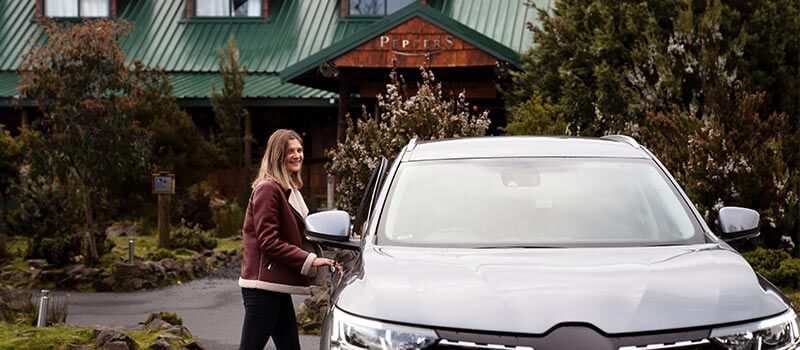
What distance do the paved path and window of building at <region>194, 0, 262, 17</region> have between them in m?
16.8

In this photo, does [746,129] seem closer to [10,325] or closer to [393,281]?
[10,325]

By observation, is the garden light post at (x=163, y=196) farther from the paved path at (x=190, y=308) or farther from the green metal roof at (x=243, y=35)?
the green metal roof at (x=243, y=35)

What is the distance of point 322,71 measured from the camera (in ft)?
70.2

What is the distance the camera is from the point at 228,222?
70.6 feet

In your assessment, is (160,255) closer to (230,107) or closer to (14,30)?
(230,107)

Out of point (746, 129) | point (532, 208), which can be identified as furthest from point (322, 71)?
point (532, 208)

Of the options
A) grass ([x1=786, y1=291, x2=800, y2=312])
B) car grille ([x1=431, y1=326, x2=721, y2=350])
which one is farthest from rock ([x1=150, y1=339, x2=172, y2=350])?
grass ([x1=786, y1=291, x2=800, y2=312])

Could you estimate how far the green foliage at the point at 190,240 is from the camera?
59.8 feet

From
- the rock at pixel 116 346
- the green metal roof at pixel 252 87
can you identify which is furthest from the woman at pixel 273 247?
the green metal roof at pixel 252 87

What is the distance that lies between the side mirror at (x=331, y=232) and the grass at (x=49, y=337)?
351cm

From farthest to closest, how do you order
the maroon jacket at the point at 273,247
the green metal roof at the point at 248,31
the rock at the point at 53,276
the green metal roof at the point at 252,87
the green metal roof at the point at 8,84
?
the green metal roof at the point at 248,31 → the green metal roof at the point at 8,84 → the green metal roof at the point at 252,87 → the rock at the point at 53,276 → the maroon jacket at the point at 273,247

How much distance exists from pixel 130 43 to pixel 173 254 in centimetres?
1477

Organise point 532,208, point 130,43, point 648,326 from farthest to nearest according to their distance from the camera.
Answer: point 130,43 → point 532,208 → point 648,326

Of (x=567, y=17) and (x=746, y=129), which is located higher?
(x=567, y=17)
